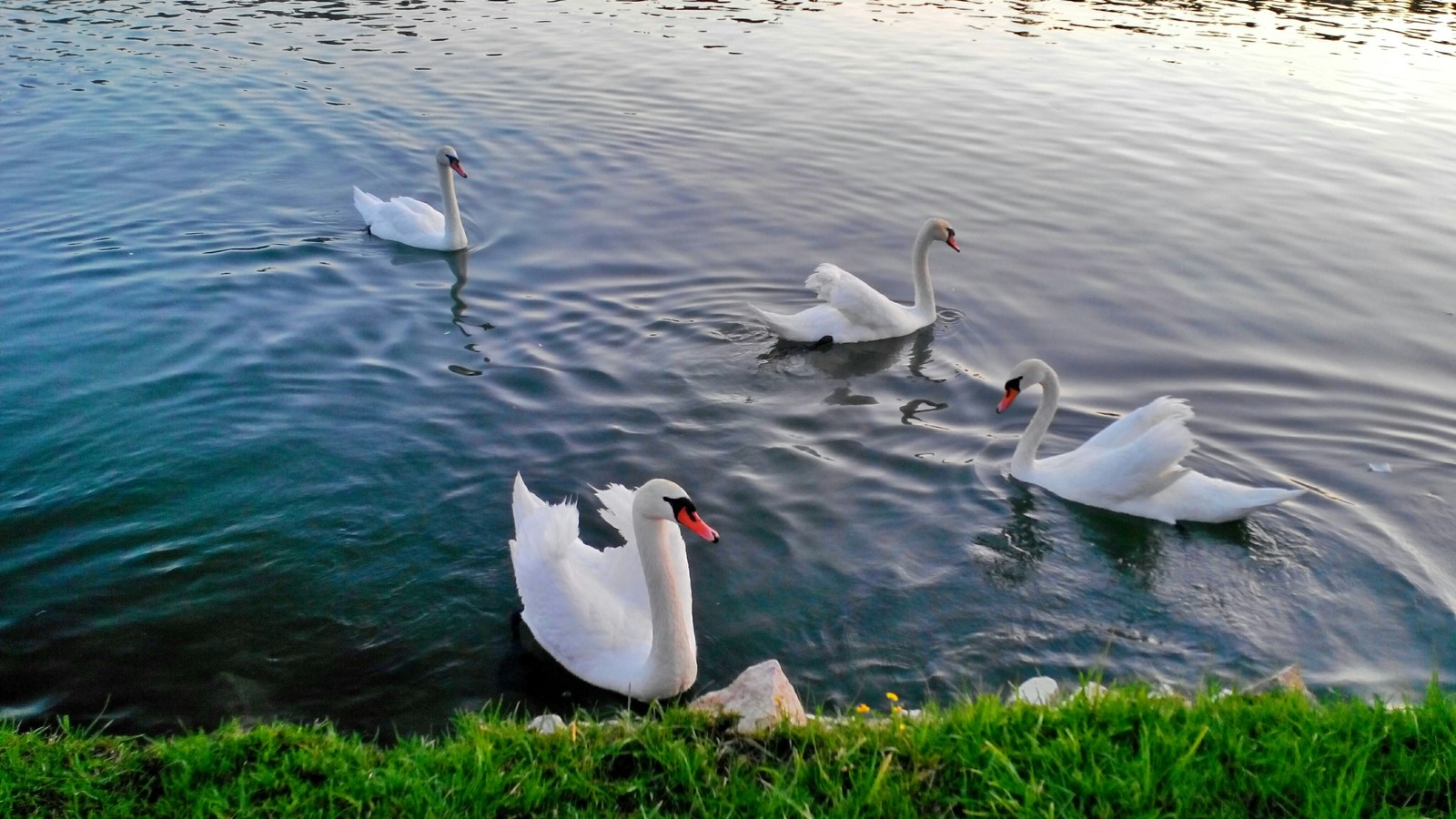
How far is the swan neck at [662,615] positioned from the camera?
18.6 feet

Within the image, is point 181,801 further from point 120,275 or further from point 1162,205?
point 1162,205

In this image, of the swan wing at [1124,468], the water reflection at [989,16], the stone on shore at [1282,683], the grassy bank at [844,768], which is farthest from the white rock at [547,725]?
the water reflection at [989,16]

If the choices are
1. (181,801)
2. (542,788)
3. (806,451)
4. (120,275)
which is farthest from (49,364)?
(542,788)

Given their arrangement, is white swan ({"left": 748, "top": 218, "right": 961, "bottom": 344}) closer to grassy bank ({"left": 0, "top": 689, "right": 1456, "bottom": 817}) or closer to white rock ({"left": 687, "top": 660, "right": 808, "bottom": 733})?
white rock ({"left": 687, "top": 660, "right": 808, "bottom": 733})

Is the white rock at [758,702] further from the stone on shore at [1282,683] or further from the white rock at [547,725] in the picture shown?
the stone on shore at [1282,683]

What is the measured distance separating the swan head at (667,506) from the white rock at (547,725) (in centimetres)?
106

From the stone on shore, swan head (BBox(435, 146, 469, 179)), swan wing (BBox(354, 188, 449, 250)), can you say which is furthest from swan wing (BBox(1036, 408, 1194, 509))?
swan head (BBox(435, 146, 469, 179))

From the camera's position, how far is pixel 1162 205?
1505cm

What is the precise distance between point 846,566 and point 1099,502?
6.50 ft

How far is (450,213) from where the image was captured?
13.1 m

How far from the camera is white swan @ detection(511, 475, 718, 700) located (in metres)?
5.66

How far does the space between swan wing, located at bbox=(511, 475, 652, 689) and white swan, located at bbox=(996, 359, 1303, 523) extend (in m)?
3.41

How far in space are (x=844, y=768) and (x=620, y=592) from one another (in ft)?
8.48

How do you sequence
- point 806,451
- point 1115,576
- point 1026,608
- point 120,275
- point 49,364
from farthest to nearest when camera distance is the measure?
1. point 120,275
2. point 49,364
3. point 806,451
4. point 1115,576
5. point 1026,608
